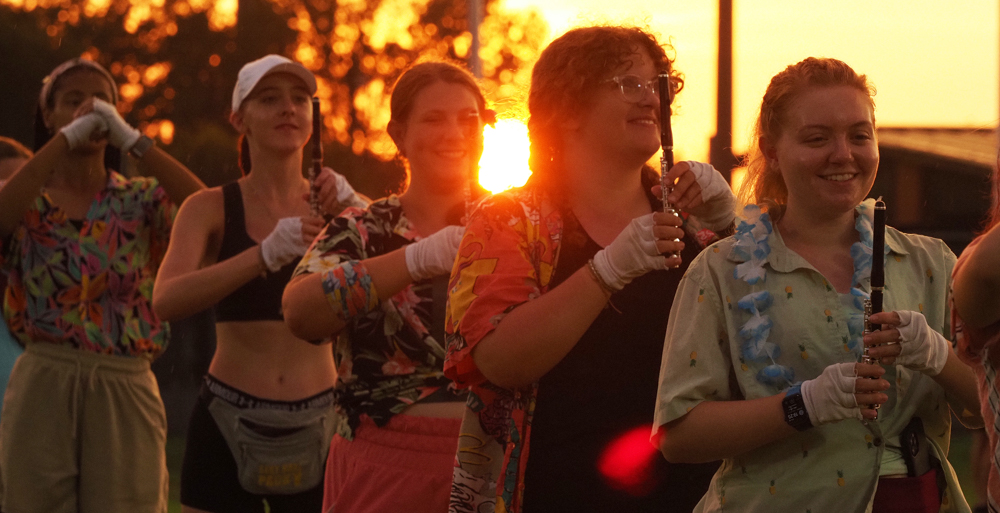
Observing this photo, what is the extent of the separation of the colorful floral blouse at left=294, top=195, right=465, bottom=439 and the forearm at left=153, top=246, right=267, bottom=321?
2.27ft

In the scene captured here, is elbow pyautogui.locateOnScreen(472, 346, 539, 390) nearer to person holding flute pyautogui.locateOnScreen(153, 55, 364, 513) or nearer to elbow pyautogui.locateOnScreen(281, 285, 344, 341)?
elbow pyautogui.locateOnScreen(281, 285, 344, 341)

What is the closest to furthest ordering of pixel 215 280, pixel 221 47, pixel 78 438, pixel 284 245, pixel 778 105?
pixel 778 105 < pixel 284 245 < pixel 215 280 < pixel 78 438 < pixel 221 47

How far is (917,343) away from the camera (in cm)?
233

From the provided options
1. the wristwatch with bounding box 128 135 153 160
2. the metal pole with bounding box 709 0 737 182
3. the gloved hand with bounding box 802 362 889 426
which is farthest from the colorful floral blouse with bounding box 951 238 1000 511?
the wristwatch with bounding box 128 135 153 160

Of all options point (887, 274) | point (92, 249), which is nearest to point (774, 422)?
point (887, 274)

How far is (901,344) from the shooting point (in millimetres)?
2320

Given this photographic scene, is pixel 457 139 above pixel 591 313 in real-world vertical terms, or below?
above

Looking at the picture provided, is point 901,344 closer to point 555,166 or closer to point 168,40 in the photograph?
point 555,166

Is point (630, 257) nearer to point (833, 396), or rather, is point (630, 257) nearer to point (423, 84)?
point (833, 396)

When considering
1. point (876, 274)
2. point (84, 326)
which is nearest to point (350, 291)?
point (876, 274)

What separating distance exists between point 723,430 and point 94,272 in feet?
10.9

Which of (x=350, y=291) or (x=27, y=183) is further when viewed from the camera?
(x=27, y=183)

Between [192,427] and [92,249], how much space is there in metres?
1.06

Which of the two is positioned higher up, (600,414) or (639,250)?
(639,250)
